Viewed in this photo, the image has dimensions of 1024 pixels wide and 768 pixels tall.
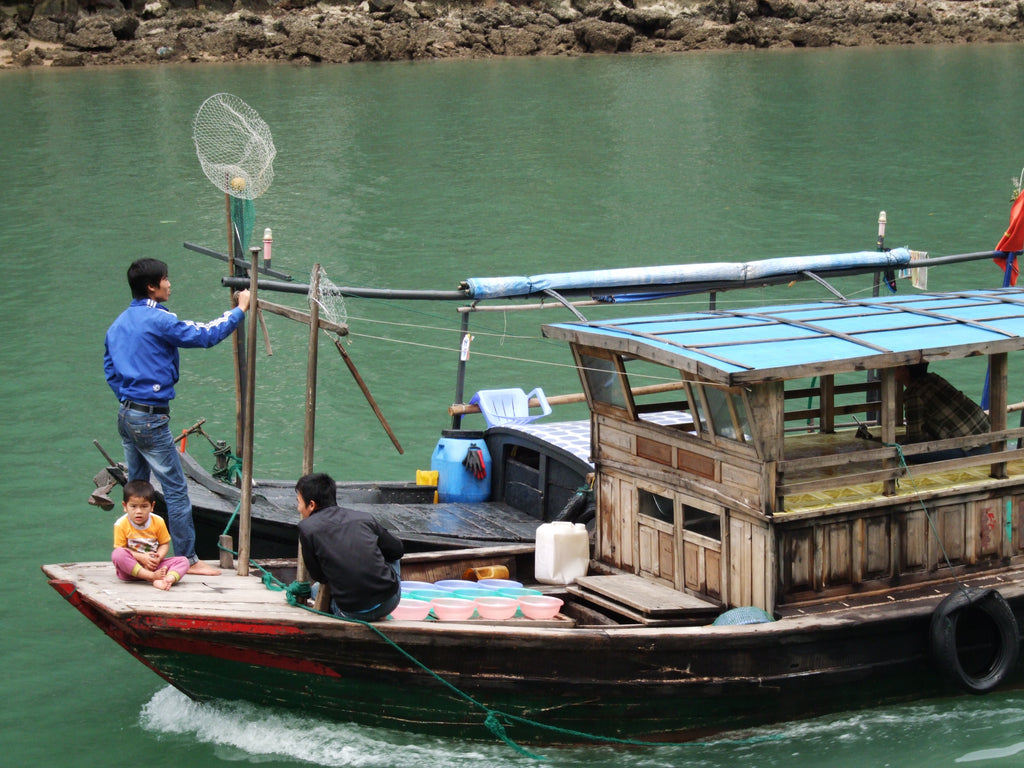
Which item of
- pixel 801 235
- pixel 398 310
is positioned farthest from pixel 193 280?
pixel 801 235

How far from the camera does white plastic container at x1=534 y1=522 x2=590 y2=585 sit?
→ 366 inches

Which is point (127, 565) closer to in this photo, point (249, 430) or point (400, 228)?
Answer: point (249, 430)

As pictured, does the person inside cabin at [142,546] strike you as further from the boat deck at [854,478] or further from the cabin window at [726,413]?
the boat deck at [854,478]

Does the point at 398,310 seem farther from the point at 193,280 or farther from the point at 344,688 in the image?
the point at 344,688

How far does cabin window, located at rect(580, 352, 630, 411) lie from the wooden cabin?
1cm

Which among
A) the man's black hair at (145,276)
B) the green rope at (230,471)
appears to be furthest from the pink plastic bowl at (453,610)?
the green rope at (230,471)

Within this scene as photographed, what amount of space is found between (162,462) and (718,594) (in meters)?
3.86

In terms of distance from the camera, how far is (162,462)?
8766 mm

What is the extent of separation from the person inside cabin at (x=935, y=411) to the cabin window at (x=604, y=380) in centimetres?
195

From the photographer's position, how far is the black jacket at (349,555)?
7566mm

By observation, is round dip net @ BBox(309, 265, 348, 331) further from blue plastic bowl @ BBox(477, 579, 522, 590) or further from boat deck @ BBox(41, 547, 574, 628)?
blue plastic bowl @ BBox(477, 579, 522, 590)

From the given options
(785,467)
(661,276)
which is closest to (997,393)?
(785,467)

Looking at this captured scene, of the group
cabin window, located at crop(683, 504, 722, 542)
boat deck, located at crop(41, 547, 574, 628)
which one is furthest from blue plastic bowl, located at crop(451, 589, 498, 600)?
cabin window, located at crop(683, 504, 722, 542)

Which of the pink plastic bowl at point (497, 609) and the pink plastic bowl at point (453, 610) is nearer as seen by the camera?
the pink plastic bowl at point (453, 610)
